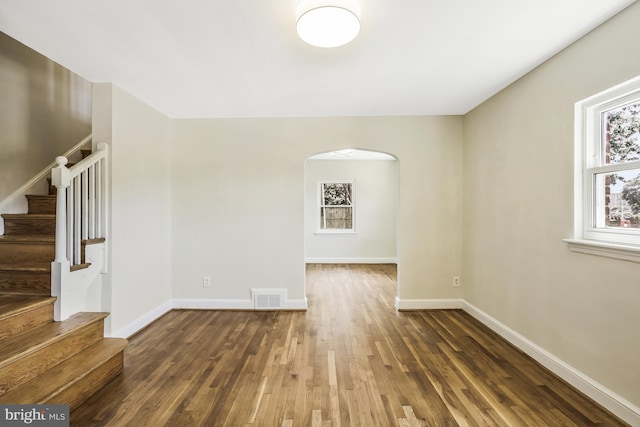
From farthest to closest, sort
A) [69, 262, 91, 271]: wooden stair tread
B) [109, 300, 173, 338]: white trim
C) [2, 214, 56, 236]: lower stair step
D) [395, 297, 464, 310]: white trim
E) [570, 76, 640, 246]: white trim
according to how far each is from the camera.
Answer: [395, 297, 464, 310]: white trim → [109, 300, 173, 338]: white trim → [2, 214, 56, 236]: lower stair step → [69, 262, 91, 271]: wooden stair tread → [570, 76, 640, 246]: white trim

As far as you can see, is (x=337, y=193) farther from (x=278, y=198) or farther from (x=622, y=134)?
(x=622, y=134)

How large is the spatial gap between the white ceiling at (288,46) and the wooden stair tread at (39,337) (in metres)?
2.07

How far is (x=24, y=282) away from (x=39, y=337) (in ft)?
2.16

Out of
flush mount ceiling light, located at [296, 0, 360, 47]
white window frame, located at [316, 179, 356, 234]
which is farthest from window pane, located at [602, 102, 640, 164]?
white window frame, located at [316, 179, 356, 234]

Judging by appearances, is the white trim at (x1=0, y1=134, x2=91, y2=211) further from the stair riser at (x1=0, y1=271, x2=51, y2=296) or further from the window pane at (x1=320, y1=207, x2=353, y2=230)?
the window pane at (x1=320, y1=207, x2=353, y2=230)

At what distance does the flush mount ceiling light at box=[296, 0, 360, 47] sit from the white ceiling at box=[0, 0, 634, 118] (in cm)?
13

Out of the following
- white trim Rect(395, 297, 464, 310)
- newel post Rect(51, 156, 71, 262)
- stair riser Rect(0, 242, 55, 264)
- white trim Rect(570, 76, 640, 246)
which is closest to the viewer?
white trim Rect(570, 76, 640, 246)

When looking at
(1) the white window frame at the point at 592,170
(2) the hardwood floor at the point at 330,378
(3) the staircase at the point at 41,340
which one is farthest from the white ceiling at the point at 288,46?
(2) the hardwood floor at the point at 330,378

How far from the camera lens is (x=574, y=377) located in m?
A: 2.04

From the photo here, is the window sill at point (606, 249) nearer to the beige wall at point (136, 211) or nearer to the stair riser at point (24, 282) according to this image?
the beige wall at point (136, 211)

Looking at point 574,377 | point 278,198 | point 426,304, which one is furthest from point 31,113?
point 574,377

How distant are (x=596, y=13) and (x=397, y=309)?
3248mm

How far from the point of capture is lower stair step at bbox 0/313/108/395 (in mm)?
1621

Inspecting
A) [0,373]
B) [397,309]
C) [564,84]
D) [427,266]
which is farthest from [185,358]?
[564,84]
